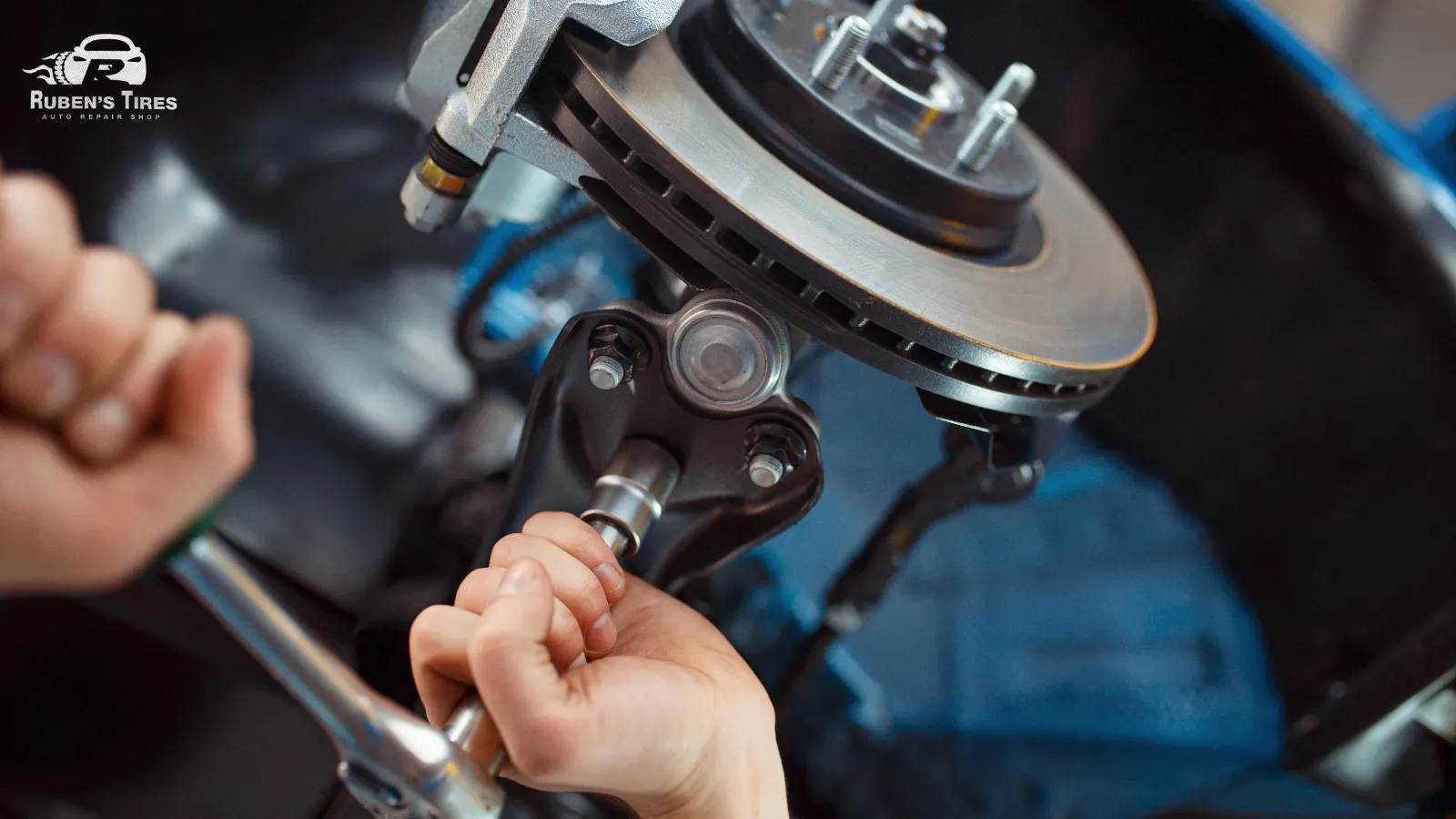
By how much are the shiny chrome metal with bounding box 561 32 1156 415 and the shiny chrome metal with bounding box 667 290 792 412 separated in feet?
0.08

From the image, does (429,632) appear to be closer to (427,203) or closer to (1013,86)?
(427,203)

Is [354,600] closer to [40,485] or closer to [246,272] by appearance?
[246,272]

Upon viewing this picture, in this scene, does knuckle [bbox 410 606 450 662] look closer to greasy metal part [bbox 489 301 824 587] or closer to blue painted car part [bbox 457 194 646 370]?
greasy metal part [bbox 489 301 824 587]

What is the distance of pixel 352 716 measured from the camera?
0.63ft

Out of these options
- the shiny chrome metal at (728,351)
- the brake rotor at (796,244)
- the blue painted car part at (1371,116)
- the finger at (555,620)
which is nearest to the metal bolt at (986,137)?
the brake rotor at (796,244)

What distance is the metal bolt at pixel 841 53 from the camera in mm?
341

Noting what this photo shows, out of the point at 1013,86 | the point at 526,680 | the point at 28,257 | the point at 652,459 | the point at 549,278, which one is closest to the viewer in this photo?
the point at 28,257

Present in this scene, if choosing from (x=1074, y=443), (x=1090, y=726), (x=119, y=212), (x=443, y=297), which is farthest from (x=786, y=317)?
(x=1074, y=443)

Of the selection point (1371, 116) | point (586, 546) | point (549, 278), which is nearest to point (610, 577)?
point (586, 546)

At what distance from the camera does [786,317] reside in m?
0.28

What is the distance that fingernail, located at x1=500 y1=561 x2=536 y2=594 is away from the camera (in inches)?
9.0

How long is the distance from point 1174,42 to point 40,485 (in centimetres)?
85

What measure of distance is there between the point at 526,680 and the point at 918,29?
0.31 meters

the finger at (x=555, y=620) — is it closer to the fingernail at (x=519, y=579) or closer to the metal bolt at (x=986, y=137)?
the fingernail at (x=519, y=579)
